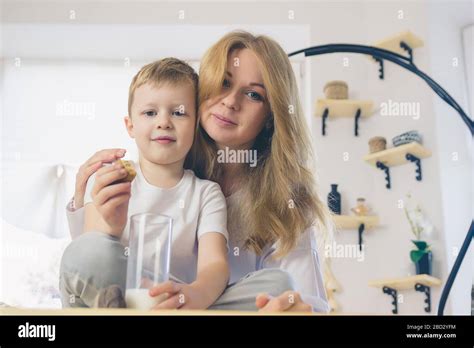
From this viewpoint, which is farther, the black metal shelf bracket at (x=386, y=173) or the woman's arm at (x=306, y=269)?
the black metal shelf bracket at (x=386, y=173)

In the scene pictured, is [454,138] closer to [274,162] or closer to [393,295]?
[393,295]

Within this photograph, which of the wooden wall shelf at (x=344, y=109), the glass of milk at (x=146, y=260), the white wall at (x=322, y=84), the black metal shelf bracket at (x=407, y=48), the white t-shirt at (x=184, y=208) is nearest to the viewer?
the glass of milk at (x=146, y=260)

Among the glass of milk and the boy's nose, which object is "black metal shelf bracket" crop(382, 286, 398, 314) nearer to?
the glass of milk

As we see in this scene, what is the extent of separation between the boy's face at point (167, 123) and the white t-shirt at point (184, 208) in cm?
7

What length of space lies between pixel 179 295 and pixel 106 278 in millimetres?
214

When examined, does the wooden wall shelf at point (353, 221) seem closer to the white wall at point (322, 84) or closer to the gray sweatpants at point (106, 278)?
the white wall at point (322, 84)

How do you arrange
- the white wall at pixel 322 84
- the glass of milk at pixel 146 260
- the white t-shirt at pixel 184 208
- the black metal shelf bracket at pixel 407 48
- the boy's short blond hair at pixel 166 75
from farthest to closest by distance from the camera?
1. the black metal shelf bracket at pixel 407 48
2. the white wall at pixel 322 84
3. the boy's short blond hair at pixel 166 75
4. the white t-shirt at pixel 184 208
5. the glass of milk at pixel 146 260

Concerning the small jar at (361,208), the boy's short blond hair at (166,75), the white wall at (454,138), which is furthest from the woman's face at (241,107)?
the white wall at (454,138)

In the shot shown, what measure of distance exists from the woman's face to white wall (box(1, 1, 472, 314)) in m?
0.16

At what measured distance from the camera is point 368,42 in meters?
2.18

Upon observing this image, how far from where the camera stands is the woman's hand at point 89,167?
188 centimetres

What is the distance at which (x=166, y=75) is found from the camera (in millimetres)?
1891

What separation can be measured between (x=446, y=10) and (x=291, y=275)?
46.8 inches

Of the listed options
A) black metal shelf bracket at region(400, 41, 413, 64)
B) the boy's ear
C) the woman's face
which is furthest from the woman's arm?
black metal shelf bracket at region(400, 41, 413, 64)
